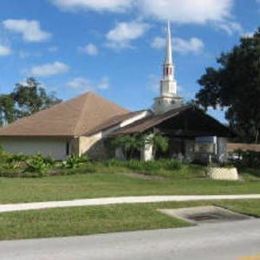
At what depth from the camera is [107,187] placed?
2512cm

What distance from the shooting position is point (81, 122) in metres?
47.5

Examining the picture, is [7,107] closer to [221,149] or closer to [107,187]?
[221,149]

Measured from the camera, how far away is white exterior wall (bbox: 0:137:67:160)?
46875mm

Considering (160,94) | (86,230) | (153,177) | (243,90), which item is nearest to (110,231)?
(86,230)

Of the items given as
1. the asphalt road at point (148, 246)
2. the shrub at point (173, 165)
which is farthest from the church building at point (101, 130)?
the asphalt road at point (148, 246)

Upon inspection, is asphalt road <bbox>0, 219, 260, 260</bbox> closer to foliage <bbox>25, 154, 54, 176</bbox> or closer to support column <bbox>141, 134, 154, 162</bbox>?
foliage <bbox>25, 154, 54, 176</bbox>

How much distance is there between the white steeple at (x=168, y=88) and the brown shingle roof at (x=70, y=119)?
17.3 ft

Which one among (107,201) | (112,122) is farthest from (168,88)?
(107,201)

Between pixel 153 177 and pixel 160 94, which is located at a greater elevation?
pixel 160 94

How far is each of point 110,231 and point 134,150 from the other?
91.6ft

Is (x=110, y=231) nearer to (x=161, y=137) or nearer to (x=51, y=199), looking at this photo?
(x=51, y=199)

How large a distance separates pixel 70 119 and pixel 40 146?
114 inches

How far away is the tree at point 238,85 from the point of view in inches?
1501

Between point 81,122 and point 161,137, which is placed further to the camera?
point 81,122
